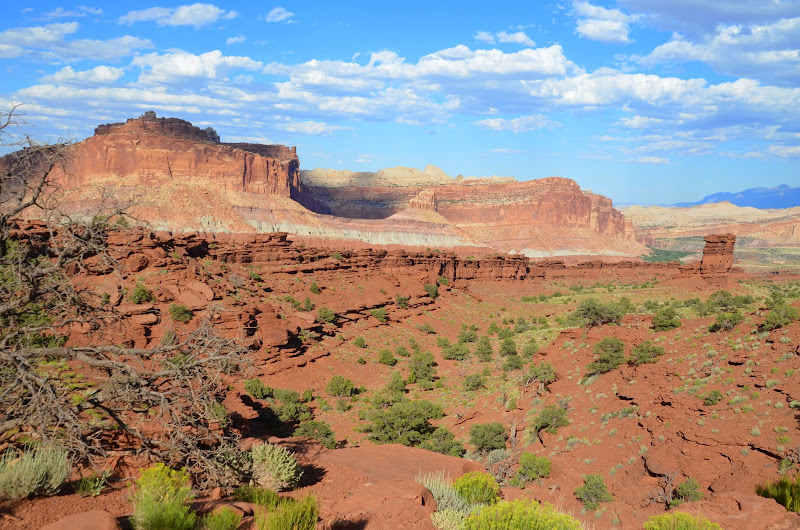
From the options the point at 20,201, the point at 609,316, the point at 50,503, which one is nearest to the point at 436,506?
the point at 50,503

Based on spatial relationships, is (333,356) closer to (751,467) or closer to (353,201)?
(751,467)

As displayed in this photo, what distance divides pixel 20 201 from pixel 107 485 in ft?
12.2

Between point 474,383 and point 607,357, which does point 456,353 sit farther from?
point 607,357

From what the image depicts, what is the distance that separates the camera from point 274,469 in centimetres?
917

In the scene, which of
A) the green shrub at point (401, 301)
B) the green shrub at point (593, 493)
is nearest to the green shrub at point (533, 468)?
the green shrub at point (593, 493)

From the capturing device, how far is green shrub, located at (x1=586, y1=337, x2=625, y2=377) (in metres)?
23.0

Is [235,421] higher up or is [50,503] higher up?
[50,503]

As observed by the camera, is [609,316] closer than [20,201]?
No

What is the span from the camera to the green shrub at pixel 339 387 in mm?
29062

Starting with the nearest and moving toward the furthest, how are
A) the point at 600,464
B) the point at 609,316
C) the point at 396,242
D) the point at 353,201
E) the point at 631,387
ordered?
the point at 600,464 → the point at 631,387 → the point at 609,316 → the point at 396,242 → the point at 353,201

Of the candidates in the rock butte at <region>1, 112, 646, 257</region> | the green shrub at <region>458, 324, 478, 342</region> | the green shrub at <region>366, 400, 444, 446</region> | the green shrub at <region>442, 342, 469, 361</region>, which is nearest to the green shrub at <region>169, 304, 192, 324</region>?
the green shrub at <region>366, 400, 444, 446</region>

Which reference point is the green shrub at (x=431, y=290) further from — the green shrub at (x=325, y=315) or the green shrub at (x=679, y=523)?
the green shrub at (x=679, y=523)

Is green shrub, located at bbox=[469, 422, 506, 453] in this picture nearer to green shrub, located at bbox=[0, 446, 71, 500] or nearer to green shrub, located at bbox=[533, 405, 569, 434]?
green shrub, located at bbox=[533, 405, 569, 434]

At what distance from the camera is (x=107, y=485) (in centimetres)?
730
